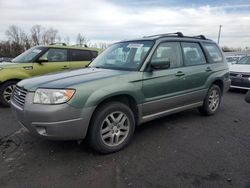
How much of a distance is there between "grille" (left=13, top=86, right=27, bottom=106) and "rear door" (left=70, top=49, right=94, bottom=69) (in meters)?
4.28

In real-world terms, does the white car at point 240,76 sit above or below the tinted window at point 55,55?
below

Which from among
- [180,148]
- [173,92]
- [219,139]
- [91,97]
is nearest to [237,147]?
[219,139]

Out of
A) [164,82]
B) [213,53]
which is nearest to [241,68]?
[213,53]

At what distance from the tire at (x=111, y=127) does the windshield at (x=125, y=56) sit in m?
0.79

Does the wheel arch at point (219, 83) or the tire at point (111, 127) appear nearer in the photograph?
the tire at point (111, 127)

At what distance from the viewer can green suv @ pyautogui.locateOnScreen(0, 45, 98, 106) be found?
699 cm

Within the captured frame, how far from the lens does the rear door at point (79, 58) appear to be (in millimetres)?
8359

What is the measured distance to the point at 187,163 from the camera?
354 centimetres

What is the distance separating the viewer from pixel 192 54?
5.38 meters

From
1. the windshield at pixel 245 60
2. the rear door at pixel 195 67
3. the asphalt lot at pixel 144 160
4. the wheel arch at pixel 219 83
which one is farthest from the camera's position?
the windshield at pixel 245 60

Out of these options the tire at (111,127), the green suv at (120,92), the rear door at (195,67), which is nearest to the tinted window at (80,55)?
the green suv at (120,92)

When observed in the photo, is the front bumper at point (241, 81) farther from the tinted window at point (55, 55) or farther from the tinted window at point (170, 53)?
the tinted window at point (55, 55)

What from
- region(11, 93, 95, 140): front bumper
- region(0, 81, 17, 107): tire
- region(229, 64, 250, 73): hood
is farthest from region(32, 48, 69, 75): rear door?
region(229, 64, 250, 73): hood

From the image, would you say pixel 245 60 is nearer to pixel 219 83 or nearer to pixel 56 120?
pixel 219 83
